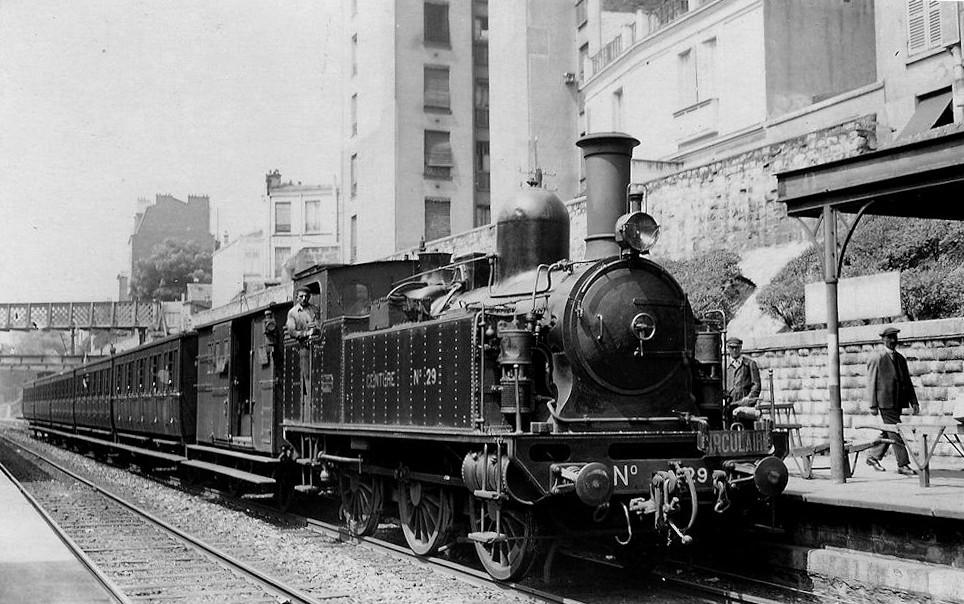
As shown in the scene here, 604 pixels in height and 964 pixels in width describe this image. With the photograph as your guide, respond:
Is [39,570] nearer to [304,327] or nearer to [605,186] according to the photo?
[304,327]

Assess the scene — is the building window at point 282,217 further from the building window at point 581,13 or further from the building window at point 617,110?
the building window at point 617,110

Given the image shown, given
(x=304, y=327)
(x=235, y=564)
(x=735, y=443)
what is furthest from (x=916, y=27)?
(x=235, y=564)

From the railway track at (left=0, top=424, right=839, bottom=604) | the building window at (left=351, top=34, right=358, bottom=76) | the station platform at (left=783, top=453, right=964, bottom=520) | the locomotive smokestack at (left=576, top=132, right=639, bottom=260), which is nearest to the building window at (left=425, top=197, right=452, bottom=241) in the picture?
the building window at (left=351, top=34, right=358, bottom=76)

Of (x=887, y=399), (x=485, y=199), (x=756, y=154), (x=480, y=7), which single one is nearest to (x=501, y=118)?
(x=485, y=199)

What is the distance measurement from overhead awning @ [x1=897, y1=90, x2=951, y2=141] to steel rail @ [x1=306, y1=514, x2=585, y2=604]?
11639mm

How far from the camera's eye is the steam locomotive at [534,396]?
26.2ft

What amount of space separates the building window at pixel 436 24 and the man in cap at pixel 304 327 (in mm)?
30173

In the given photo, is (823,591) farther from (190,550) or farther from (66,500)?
(66,500)

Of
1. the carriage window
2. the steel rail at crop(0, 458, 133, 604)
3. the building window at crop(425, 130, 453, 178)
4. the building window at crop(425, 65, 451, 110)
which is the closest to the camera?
the steel rail at crop(0, 458, 133, 604)

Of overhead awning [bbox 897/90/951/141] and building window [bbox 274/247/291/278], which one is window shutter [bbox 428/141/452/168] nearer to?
building window [bbox 274/247/291/278]

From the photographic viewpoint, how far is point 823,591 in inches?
332

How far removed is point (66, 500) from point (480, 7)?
1254 inches

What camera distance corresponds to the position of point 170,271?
70562mm

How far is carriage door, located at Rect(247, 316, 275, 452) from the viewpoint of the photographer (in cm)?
1335
